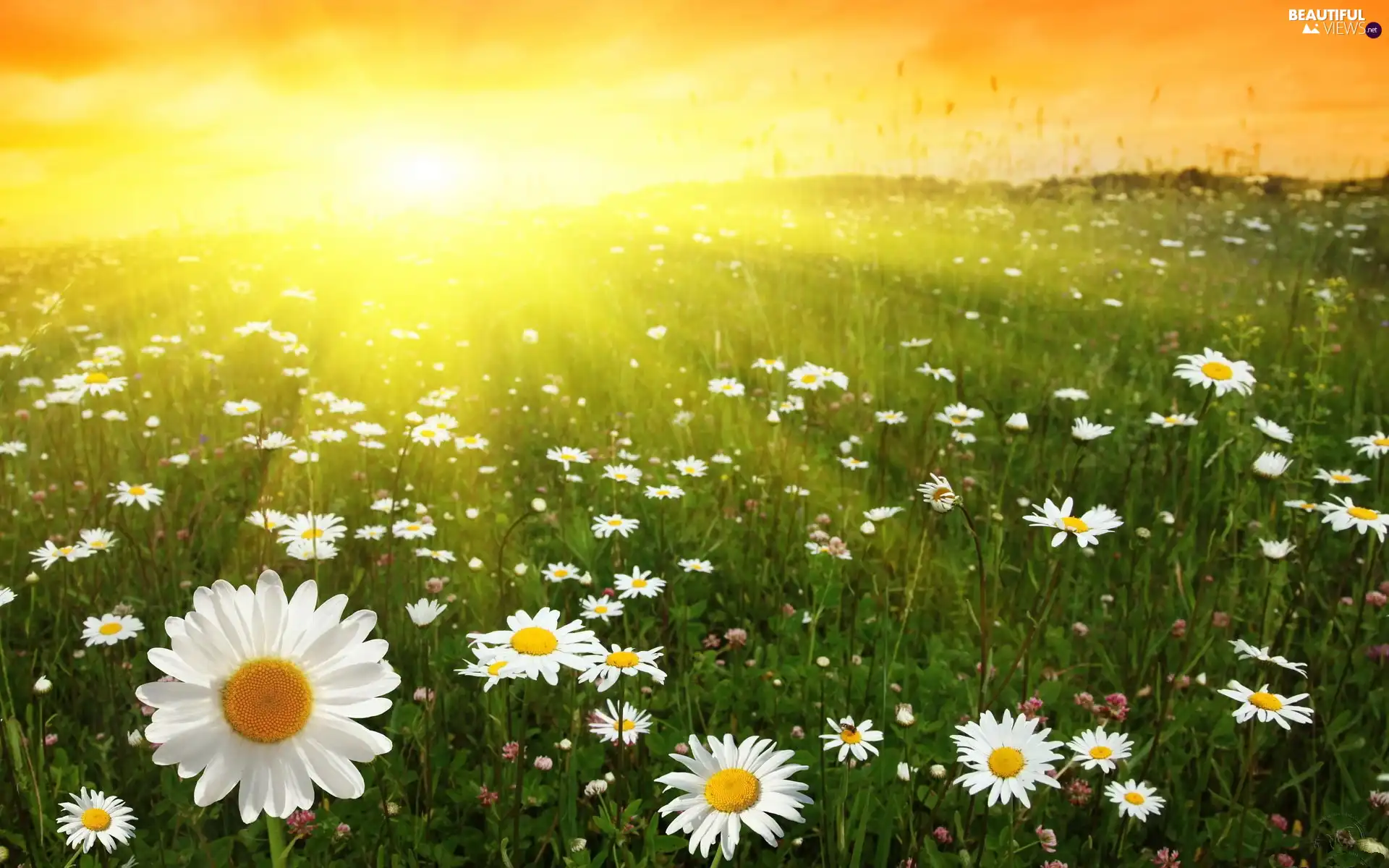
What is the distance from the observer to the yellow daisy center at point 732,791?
1.19 meters

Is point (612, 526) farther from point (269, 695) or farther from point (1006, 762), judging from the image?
point (269, 695)

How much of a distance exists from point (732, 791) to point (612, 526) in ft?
5.25

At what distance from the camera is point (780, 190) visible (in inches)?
497

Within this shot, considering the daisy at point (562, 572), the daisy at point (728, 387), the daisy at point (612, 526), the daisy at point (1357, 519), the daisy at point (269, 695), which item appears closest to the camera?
the daisy at point (269, 695)

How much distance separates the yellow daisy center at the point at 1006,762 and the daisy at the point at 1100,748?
308mm

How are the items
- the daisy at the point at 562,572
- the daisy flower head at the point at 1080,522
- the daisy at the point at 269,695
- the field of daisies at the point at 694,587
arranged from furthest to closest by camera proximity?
the daisy at the point at 562,572, the daisy flower head at the point at 1080,522, the field of daisies at the point at 694,587, the daisy at the point at 269,695

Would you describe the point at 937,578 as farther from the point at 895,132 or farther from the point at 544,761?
the point at 895,132

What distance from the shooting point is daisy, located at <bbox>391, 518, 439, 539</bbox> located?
2.80 metres

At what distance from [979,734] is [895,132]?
8267mm

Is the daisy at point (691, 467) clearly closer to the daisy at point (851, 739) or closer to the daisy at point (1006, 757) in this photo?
the daisy at point (851, 739)

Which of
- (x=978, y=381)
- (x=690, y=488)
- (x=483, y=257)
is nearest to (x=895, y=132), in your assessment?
(x=483, y=257)

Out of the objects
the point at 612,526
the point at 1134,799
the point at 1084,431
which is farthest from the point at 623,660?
the point at 1084,431

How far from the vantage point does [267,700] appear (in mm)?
921

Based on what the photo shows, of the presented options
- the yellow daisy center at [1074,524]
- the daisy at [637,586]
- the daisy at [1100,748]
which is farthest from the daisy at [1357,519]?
the daisy at [637,586]
